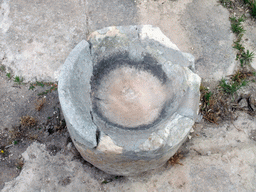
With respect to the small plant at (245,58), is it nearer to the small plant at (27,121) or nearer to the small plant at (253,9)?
the small plant at (253,9)

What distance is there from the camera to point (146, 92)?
2.85m

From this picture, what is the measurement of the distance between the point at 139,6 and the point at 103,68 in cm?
201

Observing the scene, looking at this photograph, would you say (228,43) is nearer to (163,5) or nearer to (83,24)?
(163,5)

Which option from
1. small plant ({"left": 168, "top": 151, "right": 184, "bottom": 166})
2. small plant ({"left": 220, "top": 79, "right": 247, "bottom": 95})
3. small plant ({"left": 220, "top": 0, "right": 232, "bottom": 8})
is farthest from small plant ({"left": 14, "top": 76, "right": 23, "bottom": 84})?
small plant ({"left": 220, "top": 0, "right": 232, "bottom": 8})

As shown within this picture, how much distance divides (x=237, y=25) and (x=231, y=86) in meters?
1.21

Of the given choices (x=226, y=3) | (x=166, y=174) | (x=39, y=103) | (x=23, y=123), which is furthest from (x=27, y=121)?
(x=226, y=3)

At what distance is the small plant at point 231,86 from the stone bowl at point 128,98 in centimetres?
130

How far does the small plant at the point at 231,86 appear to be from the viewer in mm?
3687

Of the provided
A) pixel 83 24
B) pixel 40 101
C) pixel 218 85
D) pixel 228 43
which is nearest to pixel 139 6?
pixel 83 24

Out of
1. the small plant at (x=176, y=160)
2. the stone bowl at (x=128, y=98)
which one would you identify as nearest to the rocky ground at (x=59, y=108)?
the small plant at (x=176, y=160)

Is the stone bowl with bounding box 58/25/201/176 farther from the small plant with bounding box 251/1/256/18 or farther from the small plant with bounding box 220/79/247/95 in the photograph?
the small plant with bounding box 251/1/256/18

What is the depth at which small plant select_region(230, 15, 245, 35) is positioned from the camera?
4.18 meters

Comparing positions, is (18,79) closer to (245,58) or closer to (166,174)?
(166,174)

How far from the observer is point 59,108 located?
3502mm
